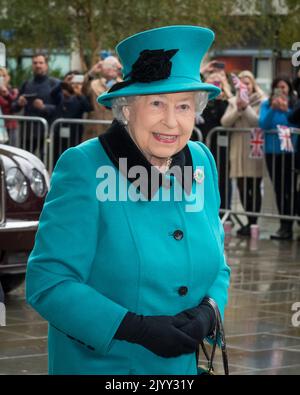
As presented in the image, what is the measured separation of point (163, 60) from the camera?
12.2ft

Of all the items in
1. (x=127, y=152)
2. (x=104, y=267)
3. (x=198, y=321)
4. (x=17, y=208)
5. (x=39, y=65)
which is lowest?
(x=17, y=208)

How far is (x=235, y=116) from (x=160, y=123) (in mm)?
12680

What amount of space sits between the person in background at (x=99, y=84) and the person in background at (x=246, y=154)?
5.29 feet

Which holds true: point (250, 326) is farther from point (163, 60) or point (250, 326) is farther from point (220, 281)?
point (163, 60)

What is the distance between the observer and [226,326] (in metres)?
9.12

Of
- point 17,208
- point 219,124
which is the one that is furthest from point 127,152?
point 219,124

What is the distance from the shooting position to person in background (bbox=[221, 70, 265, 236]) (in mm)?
16438

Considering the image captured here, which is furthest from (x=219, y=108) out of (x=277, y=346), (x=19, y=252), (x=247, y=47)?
(x=247, y=47)

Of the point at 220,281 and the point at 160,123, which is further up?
the point at 160,123

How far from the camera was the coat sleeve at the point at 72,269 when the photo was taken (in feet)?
11.7

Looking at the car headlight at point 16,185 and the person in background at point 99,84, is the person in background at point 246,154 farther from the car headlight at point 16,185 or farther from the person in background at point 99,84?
the car headlight at point 16,185

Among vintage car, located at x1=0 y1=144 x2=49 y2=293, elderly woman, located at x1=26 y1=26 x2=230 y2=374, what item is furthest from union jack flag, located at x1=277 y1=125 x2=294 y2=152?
elderly woman, located at x1=26 y1=26 x2=230 y2=374
